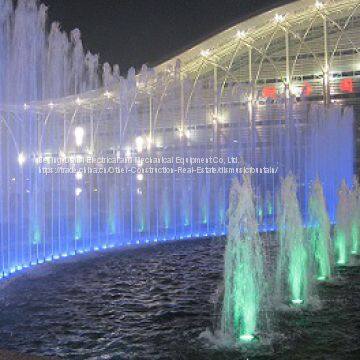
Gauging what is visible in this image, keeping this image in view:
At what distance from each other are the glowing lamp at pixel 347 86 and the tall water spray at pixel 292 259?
1970 centimetres

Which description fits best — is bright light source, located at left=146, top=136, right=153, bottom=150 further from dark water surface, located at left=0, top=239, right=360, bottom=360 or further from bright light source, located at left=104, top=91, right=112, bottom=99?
dark water surface, located at left=0, top=239, right=360, bottom=360

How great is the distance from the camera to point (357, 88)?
26.2 metres

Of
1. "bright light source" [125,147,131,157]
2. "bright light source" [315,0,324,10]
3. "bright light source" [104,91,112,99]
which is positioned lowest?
"bright light source" [125,147,131,157]

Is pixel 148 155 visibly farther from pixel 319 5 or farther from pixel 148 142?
pixel 319 5

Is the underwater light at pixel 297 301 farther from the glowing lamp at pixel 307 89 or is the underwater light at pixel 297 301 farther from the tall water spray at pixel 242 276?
the glowing lamp at pixel 307 89

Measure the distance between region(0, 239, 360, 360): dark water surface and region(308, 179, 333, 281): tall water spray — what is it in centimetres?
31

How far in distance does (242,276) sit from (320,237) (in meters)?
3.39

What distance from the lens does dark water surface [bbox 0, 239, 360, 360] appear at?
4.85 metres

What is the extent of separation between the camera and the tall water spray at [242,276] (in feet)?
17.9

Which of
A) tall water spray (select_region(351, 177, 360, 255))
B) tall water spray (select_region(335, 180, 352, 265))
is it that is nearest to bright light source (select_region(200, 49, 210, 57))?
tall water spray (select_region(351, 177, 360, 255))

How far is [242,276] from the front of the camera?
19.2 feet

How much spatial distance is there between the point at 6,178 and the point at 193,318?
1024 cm

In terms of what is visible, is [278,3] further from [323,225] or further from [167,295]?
[167,295]

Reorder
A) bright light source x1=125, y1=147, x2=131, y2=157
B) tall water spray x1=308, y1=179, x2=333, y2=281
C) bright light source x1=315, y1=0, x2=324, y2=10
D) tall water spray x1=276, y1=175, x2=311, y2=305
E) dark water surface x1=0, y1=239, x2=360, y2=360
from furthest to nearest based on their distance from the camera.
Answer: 1. bright light source x1=315, y1=0, x2=324, y2=10
2. bright light source x1=125, y1=147, x2=131, y2=157
3. tall water spray x1=308, y1=179, x2=333, y2=281
4. tall water spray x1=276, y1=175, x2=311, y2=305
5. dark water surface x1=0, y1=239, x2=360, y2=360
